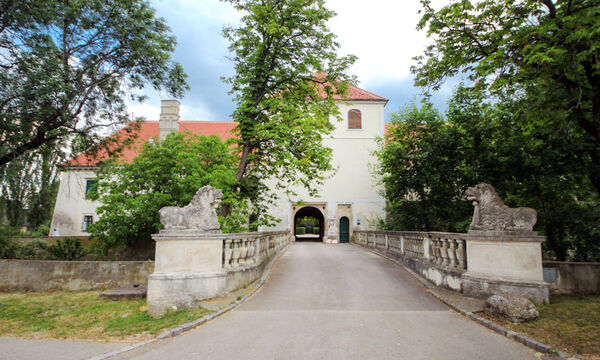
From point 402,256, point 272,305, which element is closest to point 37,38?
point 272,305

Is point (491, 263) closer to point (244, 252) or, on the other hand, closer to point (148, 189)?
point (244, 252)

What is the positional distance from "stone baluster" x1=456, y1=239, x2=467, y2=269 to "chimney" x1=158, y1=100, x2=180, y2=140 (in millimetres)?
29781

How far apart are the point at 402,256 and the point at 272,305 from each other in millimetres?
6981

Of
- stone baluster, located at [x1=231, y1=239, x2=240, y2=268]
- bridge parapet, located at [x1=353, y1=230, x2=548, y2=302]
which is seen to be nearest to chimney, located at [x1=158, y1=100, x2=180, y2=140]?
stone baluster, located at [x1=231, y1=239, x2=240, y2=268]

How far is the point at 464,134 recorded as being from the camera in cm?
1394

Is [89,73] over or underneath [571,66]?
over

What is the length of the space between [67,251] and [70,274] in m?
5.10

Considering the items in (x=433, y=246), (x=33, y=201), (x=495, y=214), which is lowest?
(x=433, y=246)

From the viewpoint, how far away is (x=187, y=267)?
304 inches

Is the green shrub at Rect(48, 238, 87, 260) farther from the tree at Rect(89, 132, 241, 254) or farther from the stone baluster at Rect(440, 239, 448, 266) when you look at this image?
the stone baluster at Rect(440, 239, 448, 266)

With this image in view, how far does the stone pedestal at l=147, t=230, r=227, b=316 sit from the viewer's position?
7523 millimetres

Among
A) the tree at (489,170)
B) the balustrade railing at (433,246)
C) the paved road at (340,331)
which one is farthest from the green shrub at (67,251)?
the tree at (489,170)

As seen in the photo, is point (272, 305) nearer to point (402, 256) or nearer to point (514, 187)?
point (402, 256)

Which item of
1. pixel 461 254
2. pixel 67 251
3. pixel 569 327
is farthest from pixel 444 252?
pixel 67 251
